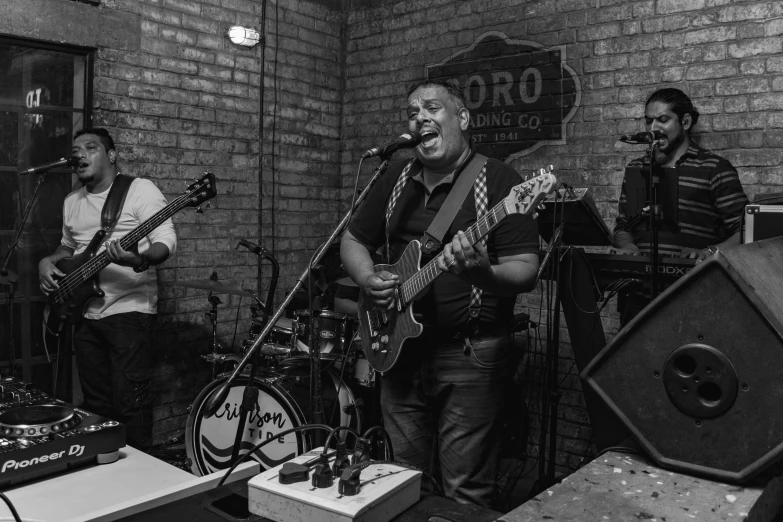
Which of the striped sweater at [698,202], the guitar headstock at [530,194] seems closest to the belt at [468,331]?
the guitar headstock at [530,194]

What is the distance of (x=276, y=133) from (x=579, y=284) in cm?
291

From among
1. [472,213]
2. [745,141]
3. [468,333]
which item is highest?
Answer: [745,141]

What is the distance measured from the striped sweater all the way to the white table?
8.26ft

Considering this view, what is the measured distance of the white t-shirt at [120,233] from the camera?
13.0ft

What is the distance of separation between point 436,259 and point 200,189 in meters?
2.05

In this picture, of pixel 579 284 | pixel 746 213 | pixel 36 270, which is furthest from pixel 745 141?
pixel 36 270

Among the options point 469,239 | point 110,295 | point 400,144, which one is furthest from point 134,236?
point 469,239

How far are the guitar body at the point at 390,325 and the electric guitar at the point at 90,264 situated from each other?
5.33ft

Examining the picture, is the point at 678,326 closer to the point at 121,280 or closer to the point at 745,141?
the point at 745,141

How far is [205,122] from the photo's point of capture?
4844 millimetres

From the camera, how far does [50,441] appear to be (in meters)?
1.63

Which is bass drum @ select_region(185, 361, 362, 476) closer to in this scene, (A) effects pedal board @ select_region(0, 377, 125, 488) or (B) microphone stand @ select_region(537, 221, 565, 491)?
(B) microphone stand @ select_region(537, 221, 565, 491)

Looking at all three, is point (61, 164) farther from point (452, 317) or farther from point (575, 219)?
point (575, 219)

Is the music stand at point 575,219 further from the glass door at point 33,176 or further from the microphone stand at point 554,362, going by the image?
the glass door at point 33,176
